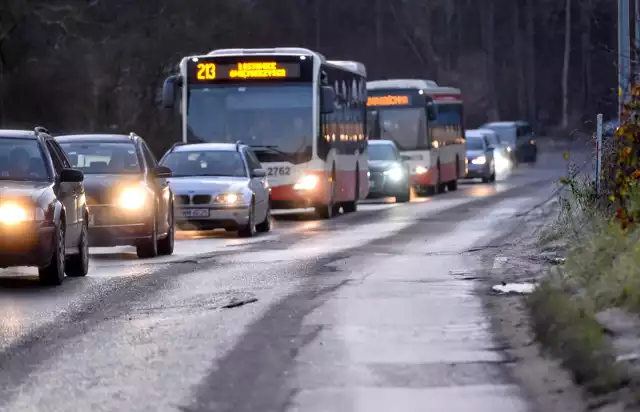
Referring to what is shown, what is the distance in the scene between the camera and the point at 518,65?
106 meters

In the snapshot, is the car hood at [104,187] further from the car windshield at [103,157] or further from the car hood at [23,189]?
the car hood at [23,189]

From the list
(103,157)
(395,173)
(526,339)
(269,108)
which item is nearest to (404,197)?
(395,173)

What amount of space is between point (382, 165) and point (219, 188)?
15620 millimetres

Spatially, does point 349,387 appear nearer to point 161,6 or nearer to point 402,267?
point 402,267

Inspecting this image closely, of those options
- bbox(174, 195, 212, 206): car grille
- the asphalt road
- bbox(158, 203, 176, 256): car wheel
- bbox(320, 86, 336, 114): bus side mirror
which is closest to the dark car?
the asphalt road

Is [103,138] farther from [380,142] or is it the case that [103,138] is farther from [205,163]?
[380,142]

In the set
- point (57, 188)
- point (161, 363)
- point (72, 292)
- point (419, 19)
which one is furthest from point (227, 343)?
point (419, 19)

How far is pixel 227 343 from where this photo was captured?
1158cm

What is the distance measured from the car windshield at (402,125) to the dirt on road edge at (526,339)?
81.8 ft

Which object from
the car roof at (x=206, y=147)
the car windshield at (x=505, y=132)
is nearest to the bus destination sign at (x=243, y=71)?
the car roof at (x=206, y=147)

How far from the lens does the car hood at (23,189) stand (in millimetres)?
16062

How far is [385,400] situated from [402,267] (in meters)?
9.10

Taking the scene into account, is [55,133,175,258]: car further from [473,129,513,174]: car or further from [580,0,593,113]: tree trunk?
[580,0,593,113]: tree trunk

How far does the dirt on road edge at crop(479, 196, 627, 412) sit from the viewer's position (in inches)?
342
